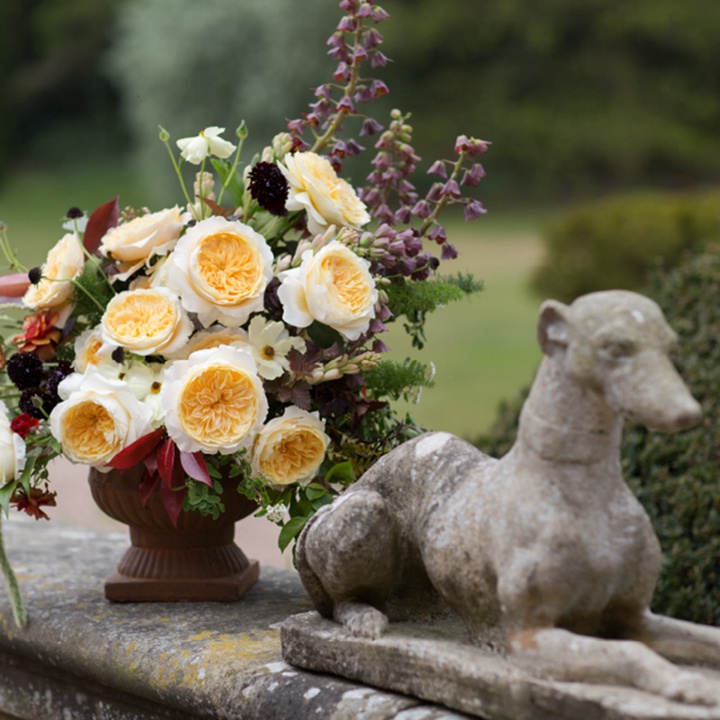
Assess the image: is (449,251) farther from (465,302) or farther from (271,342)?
(465,302)

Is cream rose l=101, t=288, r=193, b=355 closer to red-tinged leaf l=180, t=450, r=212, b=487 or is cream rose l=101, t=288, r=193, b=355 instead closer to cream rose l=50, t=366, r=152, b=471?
cream rose l=50, t=366, r=152, b=471

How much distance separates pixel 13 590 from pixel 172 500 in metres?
0.38

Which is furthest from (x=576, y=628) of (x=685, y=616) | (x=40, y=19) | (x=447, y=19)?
(x=40, y=19)

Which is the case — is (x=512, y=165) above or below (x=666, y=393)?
above

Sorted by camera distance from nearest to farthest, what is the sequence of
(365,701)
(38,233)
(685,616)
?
(365,701) < (685,616) < (38,233)

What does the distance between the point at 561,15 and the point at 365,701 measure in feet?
60.7

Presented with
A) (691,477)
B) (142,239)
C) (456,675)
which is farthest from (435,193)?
(691,477)

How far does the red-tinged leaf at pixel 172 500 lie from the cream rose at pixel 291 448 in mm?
146

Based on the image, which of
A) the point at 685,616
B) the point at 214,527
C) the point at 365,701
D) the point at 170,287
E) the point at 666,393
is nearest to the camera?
the point at 666,393

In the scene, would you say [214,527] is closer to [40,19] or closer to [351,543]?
[351,543]

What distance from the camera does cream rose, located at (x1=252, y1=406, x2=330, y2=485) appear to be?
2125mm

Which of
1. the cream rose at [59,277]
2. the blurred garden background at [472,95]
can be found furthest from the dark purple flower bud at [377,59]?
the blurred garden background at [472,95]

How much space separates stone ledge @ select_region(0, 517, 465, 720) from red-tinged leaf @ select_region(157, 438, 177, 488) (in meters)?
0.28

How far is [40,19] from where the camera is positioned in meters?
23.2
